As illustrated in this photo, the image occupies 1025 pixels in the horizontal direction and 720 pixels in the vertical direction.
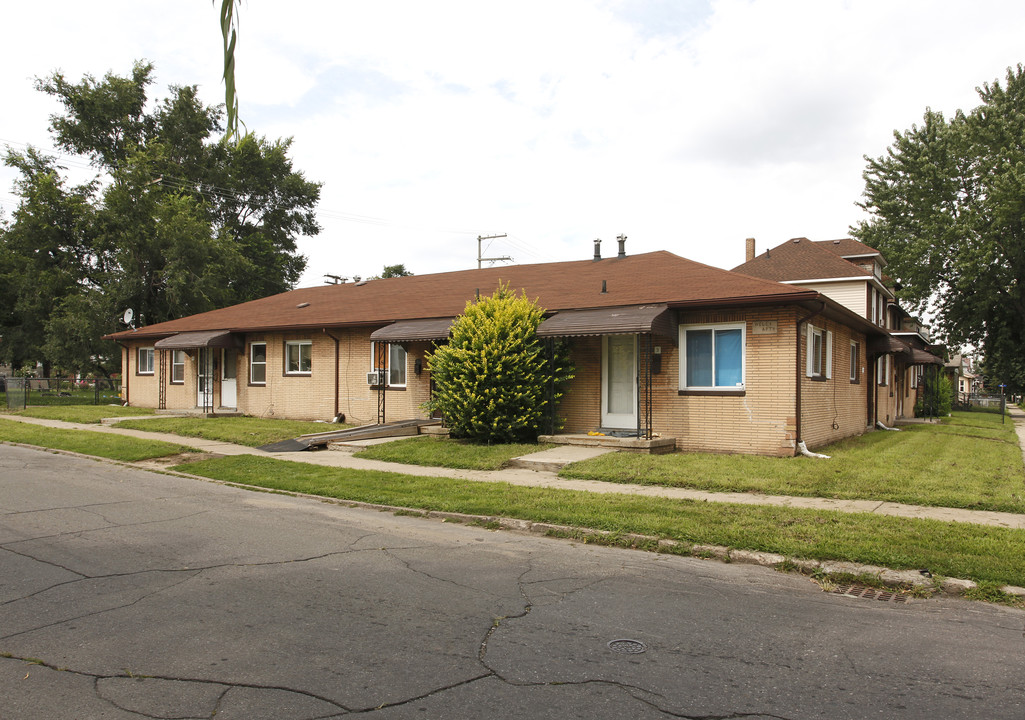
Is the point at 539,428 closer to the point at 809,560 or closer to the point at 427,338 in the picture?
the point at 427,338

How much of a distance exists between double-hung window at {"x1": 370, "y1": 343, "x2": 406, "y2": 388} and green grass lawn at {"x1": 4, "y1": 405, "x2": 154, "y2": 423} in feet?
28.4

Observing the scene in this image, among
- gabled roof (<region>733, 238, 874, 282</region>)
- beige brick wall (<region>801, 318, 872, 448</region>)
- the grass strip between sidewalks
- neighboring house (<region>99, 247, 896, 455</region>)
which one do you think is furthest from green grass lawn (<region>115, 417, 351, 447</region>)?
gabled roof (<region>733, 238, 874, 282</region>)

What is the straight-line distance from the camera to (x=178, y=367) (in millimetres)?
24672

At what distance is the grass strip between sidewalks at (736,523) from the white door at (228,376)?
12.8 metres

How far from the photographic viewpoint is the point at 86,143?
4359 centimetres

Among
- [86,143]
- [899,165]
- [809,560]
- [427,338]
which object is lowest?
[809,560]

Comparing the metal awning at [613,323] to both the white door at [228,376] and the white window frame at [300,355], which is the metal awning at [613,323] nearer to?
the white window frame at [300,355]

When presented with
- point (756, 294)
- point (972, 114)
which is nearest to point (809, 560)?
point (756, 294)

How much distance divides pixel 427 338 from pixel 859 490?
995cm

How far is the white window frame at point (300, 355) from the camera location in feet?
68.6

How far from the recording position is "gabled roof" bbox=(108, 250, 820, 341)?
14562 millimetres

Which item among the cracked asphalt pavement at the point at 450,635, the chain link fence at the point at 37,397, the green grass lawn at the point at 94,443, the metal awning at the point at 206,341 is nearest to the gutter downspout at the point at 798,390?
the cracked asphalt pavement at the point at 450,635

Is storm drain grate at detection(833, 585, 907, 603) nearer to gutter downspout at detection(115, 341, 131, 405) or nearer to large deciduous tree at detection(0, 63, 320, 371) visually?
gutter downspout at detection(115, 341, 131, 405)

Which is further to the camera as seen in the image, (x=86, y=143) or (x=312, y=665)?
(x=86, y=143)
